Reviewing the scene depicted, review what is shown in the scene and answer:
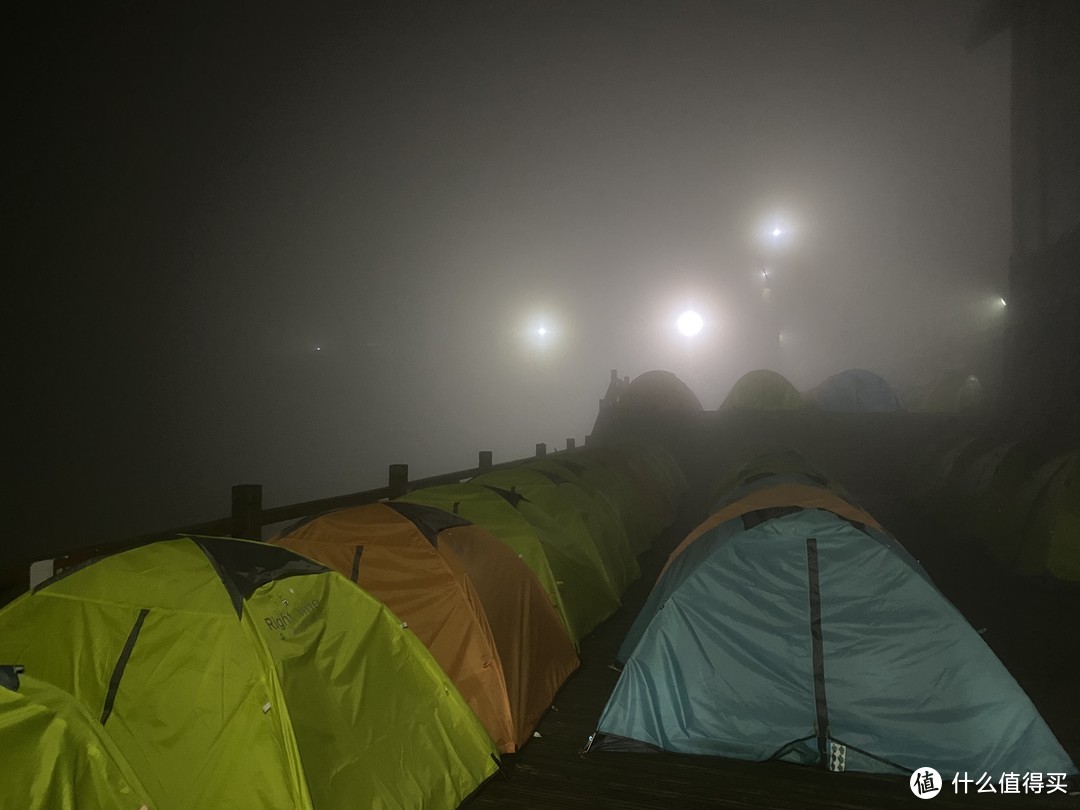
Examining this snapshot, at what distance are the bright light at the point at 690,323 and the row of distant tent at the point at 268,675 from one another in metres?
43.2

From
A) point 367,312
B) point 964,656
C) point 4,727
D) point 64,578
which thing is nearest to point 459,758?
point 64,578

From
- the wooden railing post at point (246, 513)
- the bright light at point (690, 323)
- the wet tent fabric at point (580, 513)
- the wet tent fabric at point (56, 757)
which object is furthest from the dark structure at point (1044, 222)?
the bright light at point (690, 323)

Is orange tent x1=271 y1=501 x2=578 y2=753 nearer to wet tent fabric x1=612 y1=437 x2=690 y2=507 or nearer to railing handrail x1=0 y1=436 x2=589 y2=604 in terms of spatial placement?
railing handrail x1=0 y1=436 x2=589 y2=604

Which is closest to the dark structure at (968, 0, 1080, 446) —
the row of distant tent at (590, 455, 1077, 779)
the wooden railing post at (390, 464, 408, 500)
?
the row of distant tent at (590, 455, 1077, 779)

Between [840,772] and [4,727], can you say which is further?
[840,772]

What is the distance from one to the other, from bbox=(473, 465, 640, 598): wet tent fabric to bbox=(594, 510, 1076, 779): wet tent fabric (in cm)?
312

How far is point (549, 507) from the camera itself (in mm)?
8398

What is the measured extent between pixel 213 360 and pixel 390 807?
112 metres

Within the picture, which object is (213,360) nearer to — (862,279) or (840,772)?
(862,279)

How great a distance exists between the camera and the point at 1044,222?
769 inches

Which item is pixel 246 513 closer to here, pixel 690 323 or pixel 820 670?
pixel 820 670

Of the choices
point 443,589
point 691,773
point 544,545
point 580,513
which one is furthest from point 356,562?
point 580,513

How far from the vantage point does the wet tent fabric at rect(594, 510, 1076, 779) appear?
474 centimetres

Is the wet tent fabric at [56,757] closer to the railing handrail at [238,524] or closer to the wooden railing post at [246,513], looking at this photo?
the railing handrail at [238,524]
